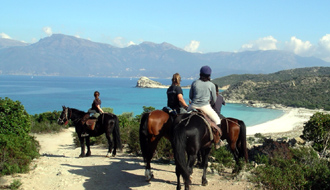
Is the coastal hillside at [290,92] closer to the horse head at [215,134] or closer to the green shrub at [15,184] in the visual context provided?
the horse head at [215,134]

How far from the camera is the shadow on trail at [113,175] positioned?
7.65 m

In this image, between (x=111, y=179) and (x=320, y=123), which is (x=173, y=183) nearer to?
(x=111, y=179)

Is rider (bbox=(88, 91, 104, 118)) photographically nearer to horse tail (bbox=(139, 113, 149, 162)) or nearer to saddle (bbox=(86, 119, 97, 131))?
saddle (bbox=(86, 119, 97, 131))

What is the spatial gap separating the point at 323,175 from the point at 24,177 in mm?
7172

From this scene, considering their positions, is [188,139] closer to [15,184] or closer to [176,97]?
[176,97]

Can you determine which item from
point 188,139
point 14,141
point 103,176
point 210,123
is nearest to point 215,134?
point 210,123

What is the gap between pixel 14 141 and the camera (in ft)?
29.9

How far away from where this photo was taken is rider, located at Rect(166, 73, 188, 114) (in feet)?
25.9

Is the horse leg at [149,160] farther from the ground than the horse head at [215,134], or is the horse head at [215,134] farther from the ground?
the horse head at [215,134]

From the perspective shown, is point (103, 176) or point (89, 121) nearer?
point (103, 176)

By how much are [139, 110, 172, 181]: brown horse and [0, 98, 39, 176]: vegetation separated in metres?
3.36

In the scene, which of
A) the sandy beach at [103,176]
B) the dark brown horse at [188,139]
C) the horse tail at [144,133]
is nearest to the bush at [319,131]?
the sandy beach at [103,176]

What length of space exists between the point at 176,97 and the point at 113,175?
2.81 meters

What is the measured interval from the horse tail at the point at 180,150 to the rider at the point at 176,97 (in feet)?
4.78
